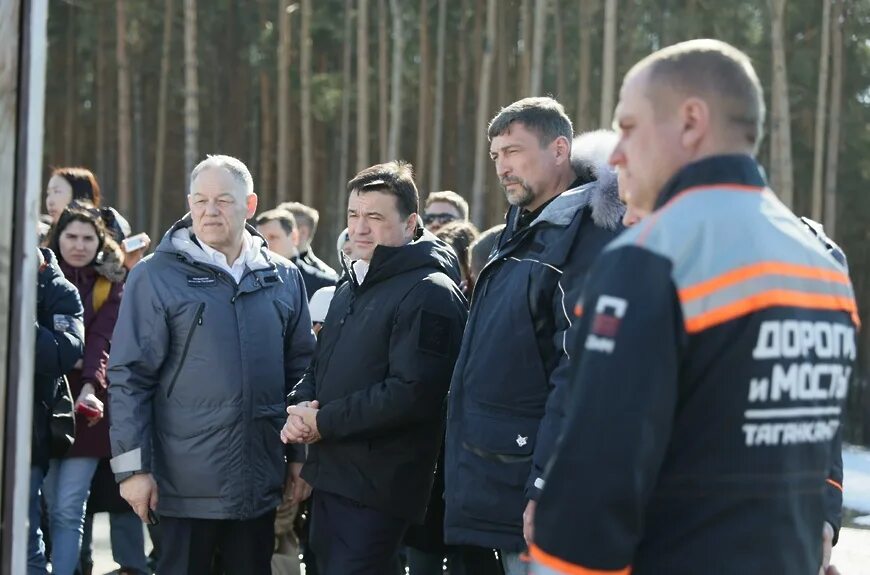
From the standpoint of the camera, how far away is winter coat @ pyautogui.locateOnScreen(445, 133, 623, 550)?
13.3ft

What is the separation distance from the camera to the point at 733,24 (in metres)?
22.7

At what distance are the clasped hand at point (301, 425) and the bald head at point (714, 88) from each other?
9.14 ft

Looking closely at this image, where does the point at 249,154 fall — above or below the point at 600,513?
above

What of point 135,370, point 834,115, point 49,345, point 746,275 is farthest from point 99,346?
point 834,115

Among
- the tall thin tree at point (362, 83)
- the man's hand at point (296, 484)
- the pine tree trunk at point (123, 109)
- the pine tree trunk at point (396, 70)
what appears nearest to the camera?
the man's hand at point (296, 484)

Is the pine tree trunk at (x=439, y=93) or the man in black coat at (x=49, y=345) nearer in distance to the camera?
the man in black coat at (x=49, y=345)

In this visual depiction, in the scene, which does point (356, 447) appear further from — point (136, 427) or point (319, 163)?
point (319, 163)

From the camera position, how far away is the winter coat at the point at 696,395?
2.09 metres

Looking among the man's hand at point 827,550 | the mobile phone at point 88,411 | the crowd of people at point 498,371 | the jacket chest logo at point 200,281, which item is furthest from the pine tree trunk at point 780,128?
the man's hand at point 827,550

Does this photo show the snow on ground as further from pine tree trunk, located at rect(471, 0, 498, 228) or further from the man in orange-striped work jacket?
pine tree trunk, located at rect(471, 0, 498, 228)

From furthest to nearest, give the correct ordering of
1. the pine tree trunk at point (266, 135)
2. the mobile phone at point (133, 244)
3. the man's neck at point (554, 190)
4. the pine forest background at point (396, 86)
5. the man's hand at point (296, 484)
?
1. the pine tree trunk at point (266, 135)
2. the pine forest background at point (396, 86)
3. the mobile phone at point (133, 244)
4. the man's hand at point (296, 484)
5. the man's neck at point (554, 190)

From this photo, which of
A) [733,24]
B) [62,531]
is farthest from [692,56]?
[733,24]

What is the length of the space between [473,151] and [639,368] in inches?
1019

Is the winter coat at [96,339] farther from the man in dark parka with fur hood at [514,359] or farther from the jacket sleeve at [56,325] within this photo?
the man in dark parka with fur hood at [514,359]
